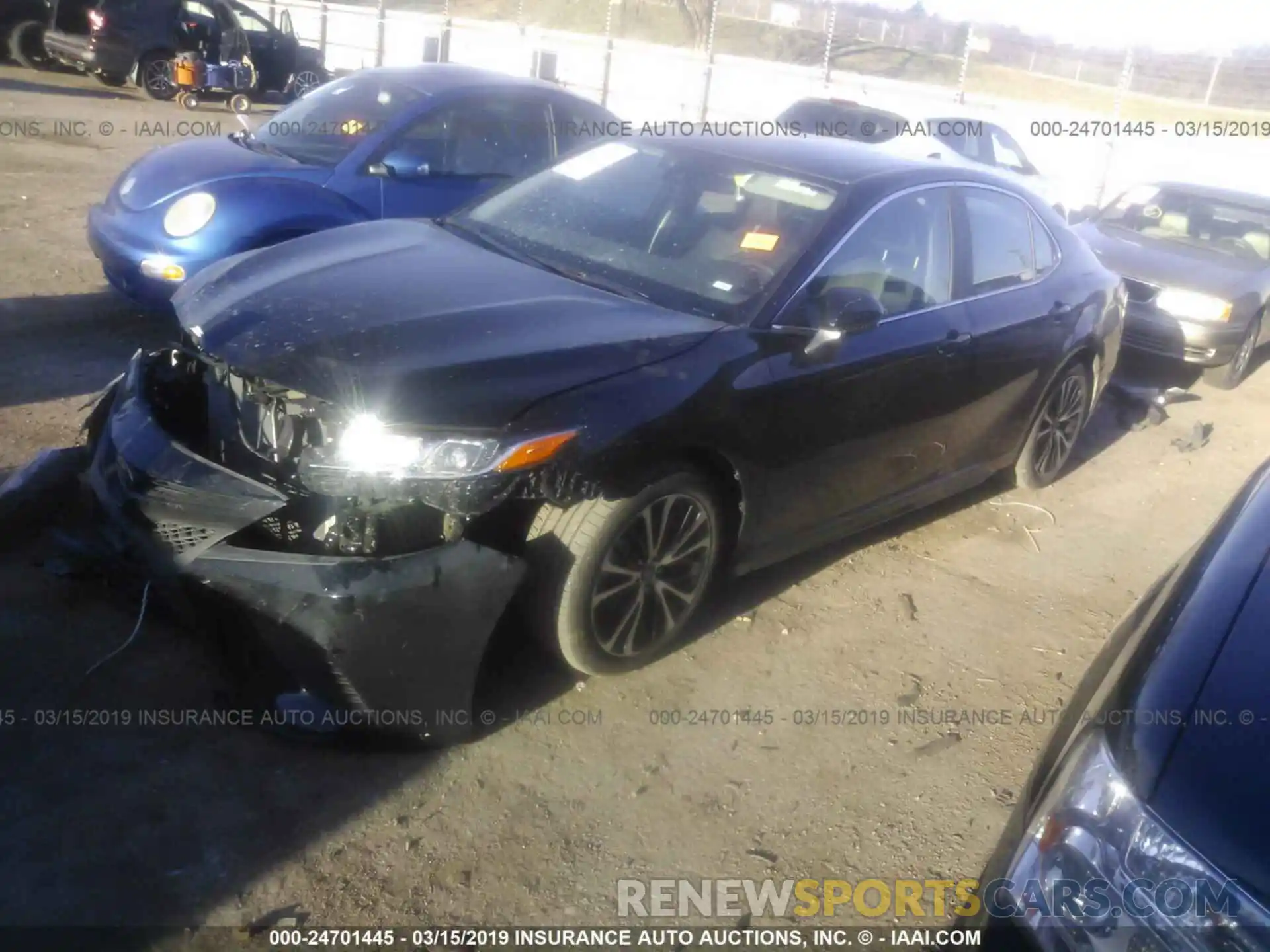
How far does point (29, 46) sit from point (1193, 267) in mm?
17963

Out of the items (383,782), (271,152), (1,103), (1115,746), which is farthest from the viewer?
(1,103)

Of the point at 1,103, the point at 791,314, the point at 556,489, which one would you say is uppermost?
the point at 791,314

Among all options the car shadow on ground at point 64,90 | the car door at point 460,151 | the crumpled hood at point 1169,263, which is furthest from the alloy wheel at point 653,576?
the car shadow on ground at point 64,90

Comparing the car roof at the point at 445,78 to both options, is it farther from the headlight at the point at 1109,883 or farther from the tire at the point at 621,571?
the headlight at the point at 1109,883

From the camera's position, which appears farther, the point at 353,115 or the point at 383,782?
the point at 353,115

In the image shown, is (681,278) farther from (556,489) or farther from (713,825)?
(713,825)

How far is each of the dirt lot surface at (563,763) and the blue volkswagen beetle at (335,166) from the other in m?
1.02

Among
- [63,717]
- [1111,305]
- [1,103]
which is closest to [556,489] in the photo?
[63,717]

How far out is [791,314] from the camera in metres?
3.81

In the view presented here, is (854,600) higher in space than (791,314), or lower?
lower

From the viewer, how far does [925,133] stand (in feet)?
44.2

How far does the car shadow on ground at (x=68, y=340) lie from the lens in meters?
5.32

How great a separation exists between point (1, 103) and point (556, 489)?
1459 centimetres

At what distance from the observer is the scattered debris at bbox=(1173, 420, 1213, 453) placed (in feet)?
23.7
